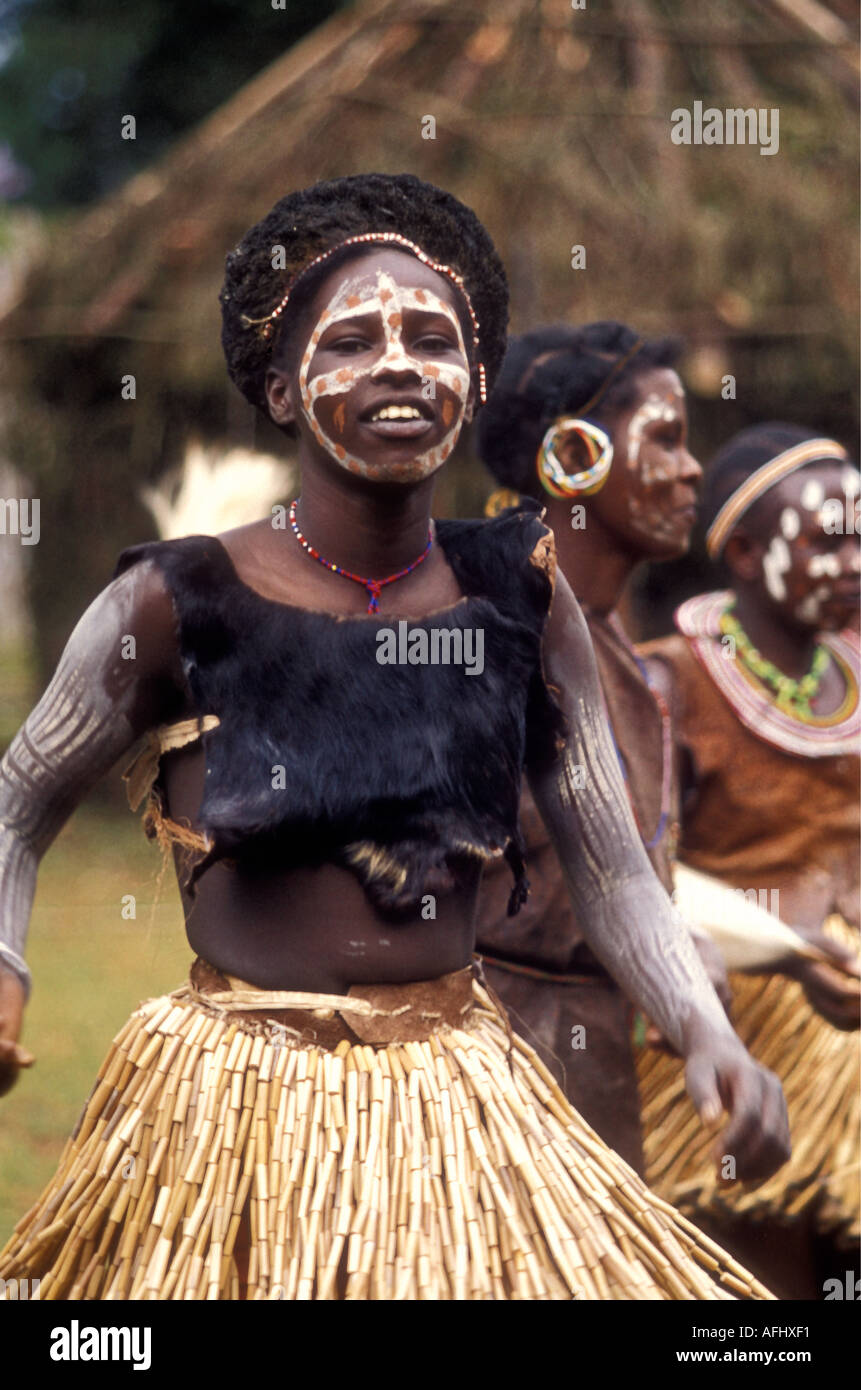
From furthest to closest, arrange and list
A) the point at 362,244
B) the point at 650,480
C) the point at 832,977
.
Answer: the point at 832,977
the point at 650,480
the point at 362,244

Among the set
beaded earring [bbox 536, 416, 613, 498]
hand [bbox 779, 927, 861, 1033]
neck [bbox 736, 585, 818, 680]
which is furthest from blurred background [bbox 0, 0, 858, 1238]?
beaded earring [bbox 536, 416, 613, 498]

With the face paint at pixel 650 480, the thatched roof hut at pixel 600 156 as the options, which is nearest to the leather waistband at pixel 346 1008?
the face paint at pixel 650 480

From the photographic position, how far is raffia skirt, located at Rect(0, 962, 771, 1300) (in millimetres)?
2602

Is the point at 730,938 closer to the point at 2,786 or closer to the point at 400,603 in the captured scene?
the point at 400,603

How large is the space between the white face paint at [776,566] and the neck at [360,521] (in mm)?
2308

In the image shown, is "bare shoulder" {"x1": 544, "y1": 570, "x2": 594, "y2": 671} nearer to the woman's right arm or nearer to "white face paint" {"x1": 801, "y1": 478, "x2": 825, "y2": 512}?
the woman's right arm

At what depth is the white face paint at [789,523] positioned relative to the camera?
505 cm

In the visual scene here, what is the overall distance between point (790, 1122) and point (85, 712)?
9.05 ft

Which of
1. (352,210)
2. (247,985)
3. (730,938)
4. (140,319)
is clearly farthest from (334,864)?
(140,319)

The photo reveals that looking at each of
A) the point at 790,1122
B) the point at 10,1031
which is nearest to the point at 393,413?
the point at 10,1031

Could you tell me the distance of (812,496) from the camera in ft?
16.6

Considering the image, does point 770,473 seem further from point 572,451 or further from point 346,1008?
point 346,1008

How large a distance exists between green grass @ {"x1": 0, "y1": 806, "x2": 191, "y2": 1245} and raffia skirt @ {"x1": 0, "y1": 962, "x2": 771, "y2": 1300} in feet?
0.95

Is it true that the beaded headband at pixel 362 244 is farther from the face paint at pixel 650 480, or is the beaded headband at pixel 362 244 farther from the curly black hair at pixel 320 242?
the face paint at pixel 650 480
